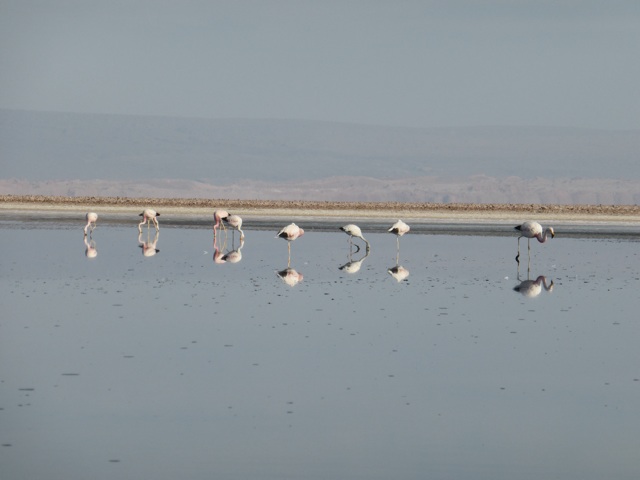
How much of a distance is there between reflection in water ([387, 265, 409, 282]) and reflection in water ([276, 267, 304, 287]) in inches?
66.0

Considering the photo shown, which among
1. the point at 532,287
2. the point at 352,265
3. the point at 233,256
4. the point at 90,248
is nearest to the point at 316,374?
the point at 532,287

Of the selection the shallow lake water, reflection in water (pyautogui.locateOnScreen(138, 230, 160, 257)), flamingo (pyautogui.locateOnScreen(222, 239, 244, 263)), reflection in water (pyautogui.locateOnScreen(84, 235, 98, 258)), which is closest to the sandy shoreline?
reflection in water (pyautogui.locateOnScreen(138, 230, 160, 257))

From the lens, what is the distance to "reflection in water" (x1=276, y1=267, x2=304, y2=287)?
22844mm

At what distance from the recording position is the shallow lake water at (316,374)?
9.95m

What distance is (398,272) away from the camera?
82.6ft

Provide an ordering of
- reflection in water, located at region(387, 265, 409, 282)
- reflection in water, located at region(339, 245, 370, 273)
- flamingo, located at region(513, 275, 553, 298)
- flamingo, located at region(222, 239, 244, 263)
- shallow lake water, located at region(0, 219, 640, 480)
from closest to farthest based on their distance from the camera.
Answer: shallow lake water, located at region(0, 219, 640, 480), flamingo, located at region(513, 275, 553, 298), reflection in water, located at region(387, 265, 409, 282), reflection in water, located at region(339, 245, 370, 273), flamingo, located at region(222, 239, 244, 263)

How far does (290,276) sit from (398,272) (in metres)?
2.28

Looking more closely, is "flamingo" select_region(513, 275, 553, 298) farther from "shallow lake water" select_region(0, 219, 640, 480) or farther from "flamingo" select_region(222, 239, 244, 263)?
"flamingo" select_region(222, 239, 244, 263)

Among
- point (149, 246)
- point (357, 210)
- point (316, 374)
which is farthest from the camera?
point (357, 210)

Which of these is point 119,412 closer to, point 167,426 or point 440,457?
point 167,426

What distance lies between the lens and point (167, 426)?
1077cm

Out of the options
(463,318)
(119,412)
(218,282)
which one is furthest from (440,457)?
(218,282)

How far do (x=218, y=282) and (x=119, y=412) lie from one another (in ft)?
37.8

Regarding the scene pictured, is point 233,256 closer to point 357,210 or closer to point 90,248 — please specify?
point 90,248
